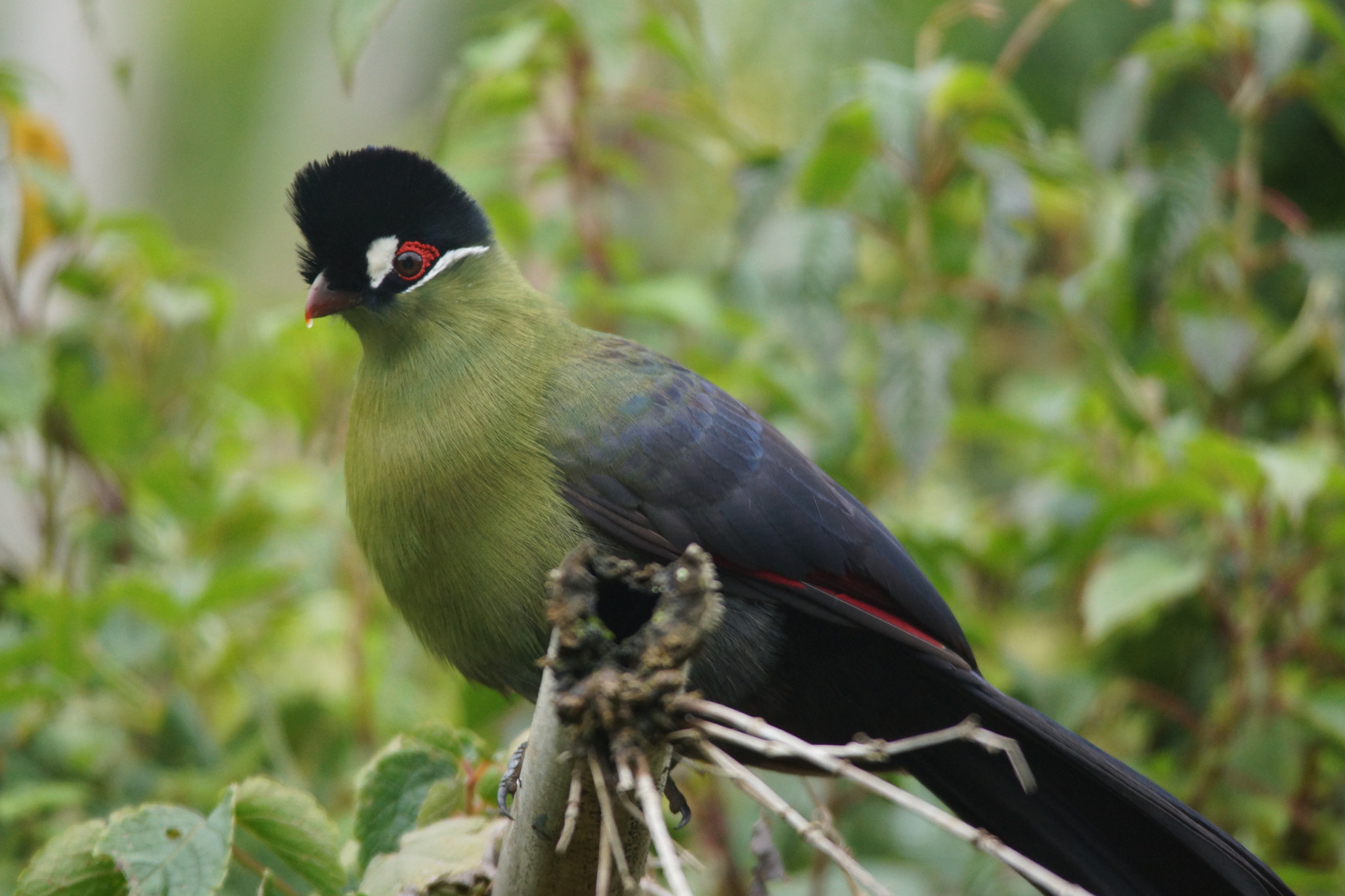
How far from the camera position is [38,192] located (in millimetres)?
2799

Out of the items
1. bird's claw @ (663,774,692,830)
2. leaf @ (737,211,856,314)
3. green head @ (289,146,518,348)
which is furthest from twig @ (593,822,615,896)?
leaf @ (737,211,856,314)

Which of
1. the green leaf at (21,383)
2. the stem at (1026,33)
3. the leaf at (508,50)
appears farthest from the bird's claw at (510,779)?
the stem at (1026,33)

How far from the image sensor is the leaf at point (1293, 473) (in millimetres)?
2281

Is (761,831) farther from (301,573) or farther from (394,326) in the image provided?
(301,573)

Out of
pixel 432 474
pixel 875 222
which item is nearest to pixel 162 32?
pixel 875 222

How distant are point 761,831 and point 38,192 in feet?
7.22

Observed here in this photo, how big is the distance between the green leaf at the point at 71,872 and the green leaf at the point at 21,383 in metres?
1.26

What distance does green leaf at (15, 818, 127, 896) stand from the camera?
1566 millimetres

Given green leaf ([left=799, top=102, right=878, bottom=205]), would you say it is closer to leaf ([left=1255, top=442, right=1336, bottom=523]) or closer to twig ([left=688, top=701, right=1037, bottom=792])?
leaf ([left=1255, top=442, right=1336, bottom=523])

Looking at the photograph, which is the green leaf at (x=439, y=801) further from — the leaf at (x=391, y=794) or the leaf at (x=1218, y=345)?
the leaf at (x=1218, y=345)

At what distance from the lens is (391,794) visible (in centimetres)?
184

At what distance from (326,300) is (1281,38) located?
2.08 metres

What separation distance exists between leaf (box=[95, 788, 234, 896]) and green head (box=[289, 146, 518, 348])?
2.76 ft

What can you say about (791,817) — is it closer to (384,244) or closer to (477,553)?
(477,553)
